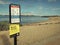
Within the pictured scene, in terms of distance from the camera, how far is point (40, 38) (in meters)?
2.59

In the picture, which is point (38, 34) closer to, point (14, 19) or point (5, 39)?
point (5, 39)

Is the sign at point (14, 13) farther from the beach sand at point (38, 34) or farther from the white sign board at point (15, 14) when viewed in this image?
the beach sand at point (38, 34)

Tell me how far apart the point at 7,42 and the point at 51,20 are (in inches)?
31.5

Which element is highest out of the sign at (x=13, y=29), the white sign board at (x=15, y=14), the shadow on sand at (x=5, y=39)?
the white sign board at (x=15, y=14)

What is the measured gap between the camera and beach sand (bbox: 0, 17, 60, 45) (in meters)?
2.31

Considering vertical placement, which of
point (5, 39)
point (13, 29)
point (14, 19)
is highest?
point (14, 19)

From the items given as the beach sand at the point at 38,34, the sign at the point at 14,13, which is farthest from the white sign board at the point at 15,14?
the beach sand at the point at 38,34

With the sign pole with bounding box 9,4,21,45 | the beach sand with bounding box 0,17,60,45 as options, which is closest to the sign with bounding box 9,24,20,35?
the sign pole with bounding box 9,4,21,45

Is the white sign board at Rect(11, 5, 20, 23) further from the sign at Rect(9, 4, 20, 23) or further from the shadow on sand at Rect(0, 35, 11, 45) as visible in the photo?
the shadow on sand at Rect(0, 35, 11, 45)

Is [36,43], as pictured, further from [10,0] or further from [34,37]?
[10,0]

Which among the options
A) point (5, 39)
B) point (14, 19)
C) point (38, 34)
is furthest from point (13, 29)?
point (38, 34)

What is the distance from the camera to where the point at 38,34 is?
8.39 ft

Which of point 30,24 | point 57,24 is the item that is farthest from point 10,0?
point 57,24

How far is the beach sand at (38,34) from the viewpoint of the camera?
2309 millimetres
